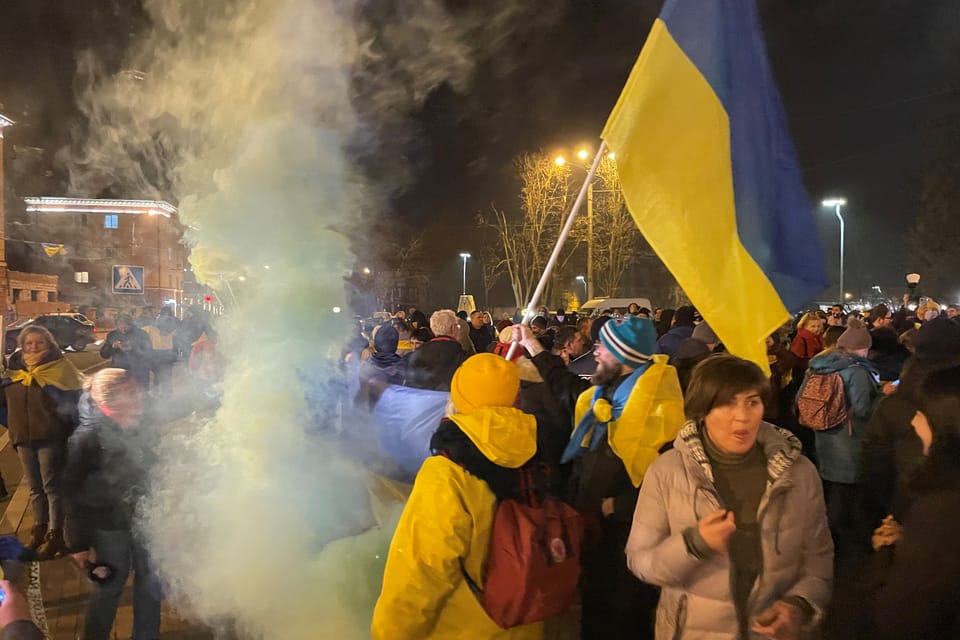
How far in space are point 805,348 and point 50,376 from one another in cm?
798

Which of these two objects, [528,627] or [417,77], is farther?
[417,77]

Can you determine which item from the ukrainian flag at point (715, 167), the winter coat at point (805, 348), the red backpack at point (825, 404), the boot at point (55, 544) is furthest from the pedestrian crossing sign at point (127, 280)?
the winter coat at point (805, 348)

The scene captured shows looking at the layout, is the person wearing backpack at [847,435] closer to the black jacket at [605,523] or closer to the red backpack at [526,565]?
the black jacket at [605,523]

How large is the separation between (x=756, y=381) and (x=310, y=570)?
2.75m

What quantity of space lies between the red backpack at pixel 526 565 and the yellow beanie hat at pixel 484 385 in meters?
0.32

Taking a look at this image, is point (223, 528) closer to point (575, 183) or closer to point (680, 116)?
point (680, 116)

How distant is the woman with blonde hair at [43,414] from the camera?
17.2 ft

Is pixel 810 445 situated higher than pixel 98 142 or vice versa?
pixel 98 142

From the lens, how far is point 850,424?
5188mm

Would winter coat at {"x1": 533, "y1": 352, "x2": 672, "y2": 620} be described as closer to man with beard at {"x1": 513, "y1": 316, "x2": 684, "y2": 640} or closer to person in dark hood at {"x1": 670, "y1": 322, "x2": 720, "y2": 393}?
man with beard at {"x1": 513, "y1": 316, "x2": 684, "y2": 640}

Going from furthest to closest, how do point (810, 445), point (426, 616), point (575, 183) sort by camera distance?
point (575, 183)
point (810, 445)
point (426, 616)

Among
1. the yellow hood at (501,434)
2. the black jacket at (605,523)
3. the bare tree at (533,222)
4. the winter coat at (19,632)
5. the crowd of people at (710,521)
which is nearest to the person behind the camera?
the winter coat at (19,632)

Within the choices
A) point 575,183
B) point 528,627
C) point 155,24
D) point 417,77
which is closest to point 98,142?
point 155,24

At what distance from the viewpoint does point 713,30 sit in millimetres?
3496
